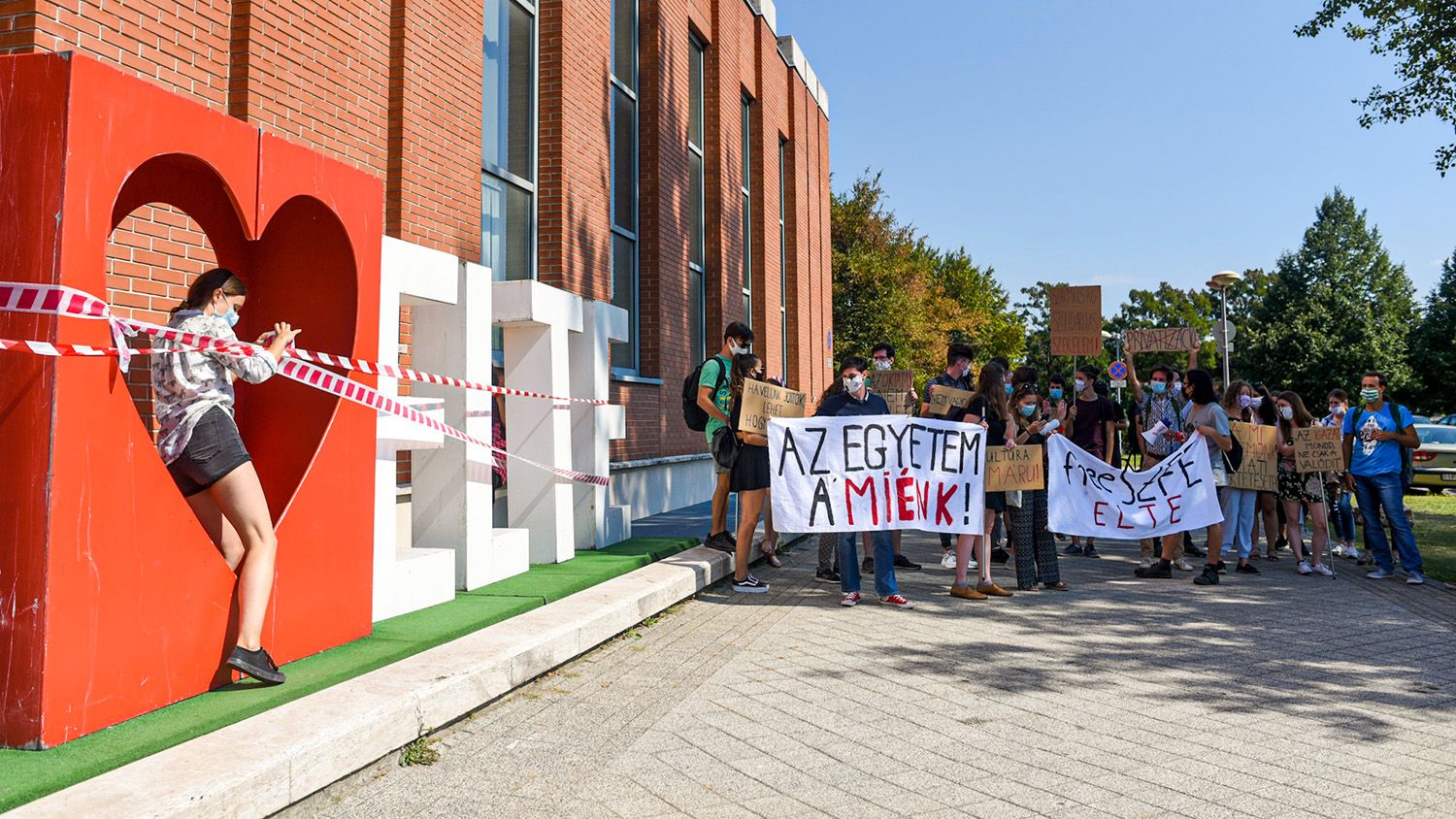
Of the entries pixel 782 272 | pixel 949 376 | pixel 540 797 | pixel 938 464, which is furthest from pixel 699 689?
pixel 782 272

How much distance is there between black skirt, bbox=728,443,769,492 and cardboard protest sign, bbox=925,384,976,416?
176 cm

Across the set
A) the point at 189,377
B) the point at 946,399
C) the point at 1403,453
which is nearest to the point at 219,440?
the point at 189,377

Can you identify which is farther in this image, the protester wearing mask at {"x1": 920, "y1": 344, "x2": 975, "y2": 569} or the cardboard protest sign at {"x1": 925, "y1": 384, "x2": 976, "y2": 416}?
the protester wearing mask at {"x1": 920, "y1": 344, "x2": 975, "y2": 569}

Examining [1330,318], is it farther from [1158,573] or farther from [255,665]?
[255,665]

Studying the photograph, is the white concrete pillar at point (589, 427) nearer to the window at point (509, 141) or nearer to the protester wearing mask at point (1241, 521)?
the window at point (509, 141)

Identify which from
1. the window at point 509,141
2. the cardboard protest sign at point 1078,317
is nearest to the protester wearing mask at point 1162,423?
the cardboard protest sign at point 1078,317

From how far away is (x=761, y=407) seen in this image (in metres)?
8.80

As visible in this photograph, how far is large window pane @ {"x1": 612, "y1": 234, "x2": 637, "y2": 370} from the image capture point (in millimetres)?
14609

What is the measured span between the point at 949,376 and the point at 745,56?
42.2ft

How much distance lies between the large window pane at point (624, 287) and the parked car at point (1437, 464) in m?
16.6

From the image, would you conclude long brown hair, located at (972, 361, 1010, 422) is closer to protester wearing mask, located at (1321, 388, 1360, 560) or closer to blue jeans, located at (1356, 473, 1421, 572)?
blue jeans, located at (1356, 473, 1421, 572)

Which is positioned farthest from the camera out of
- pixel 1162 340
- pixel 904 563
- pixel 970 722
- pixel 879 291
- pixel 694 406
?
pixel 879 291

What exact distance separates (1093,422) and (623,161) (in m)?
7.87

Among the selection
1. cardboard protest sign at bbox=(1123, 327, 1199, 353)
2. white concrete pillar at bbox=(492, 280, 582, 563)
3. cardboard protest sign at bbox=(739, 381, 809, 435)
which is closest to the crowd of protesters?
cardboard protest sign at bbox=(739, 381, 809, 435)
